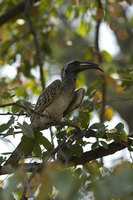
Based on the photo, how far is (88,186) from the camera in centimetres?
273

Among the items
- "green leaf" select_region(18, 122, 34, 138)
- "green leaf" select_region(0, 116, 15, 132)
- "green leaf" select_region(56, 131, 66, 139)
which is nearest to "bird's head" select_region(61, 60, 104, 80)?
"green leaf" select_region(56, 131, 66, 139)

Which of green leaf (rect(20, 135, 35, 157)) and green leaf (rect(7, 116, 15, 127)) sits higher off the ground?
green leaf (rect(7, 116, 15, 127))

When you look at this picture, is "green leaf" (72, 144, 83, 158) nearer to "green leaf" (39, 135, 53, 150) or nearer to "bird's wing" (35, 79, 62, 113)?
"green leaf" (39, 135, 53, 150)

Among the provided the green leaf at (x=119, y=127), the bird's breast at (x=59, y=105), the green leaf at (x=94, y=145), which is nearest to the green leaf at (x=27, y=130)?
the green leaf at (x=94, y=145)

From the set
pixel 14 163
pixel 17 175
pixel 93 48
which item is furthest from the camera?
pixel 93 48

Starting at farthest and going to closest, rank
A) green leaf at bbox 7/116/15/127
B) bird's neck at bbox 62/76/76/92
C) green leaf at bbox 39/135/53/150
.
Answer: bird's neck at bbox 62/76/76/92, green leaf at bbox 39/135/53/150, green leaf at bbox 7/116/15/127

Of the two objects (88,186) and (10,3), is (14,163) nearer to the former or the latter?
(88,186)

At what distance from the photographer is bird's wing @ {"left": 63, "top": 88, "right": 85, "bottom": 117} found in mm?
5105

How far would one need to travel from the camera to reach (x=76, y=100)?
5125mm

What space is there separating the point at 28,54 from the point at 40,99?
1.83m

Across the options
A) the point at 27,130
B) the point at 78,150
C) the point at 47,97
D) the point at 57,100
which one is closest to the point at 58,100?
the point at 57,100

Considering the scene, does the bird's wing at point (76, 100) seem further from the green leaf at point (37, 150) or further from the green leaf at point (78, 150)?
the green leaf at point (37, 150)

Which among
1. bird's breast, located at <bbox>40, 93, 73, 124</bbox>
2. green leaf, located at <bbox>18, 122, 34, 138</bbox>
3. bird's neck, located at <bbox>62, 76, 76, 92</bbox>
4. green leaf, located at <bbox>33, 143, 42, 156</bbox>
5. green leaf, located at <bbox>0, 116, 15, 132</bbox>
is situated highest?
bird's neck, located at <bbox>62, 76, 76, 92</bbox>

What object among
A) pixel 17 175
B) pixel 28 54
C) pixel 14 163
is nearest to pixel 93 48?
pixel 28 54
